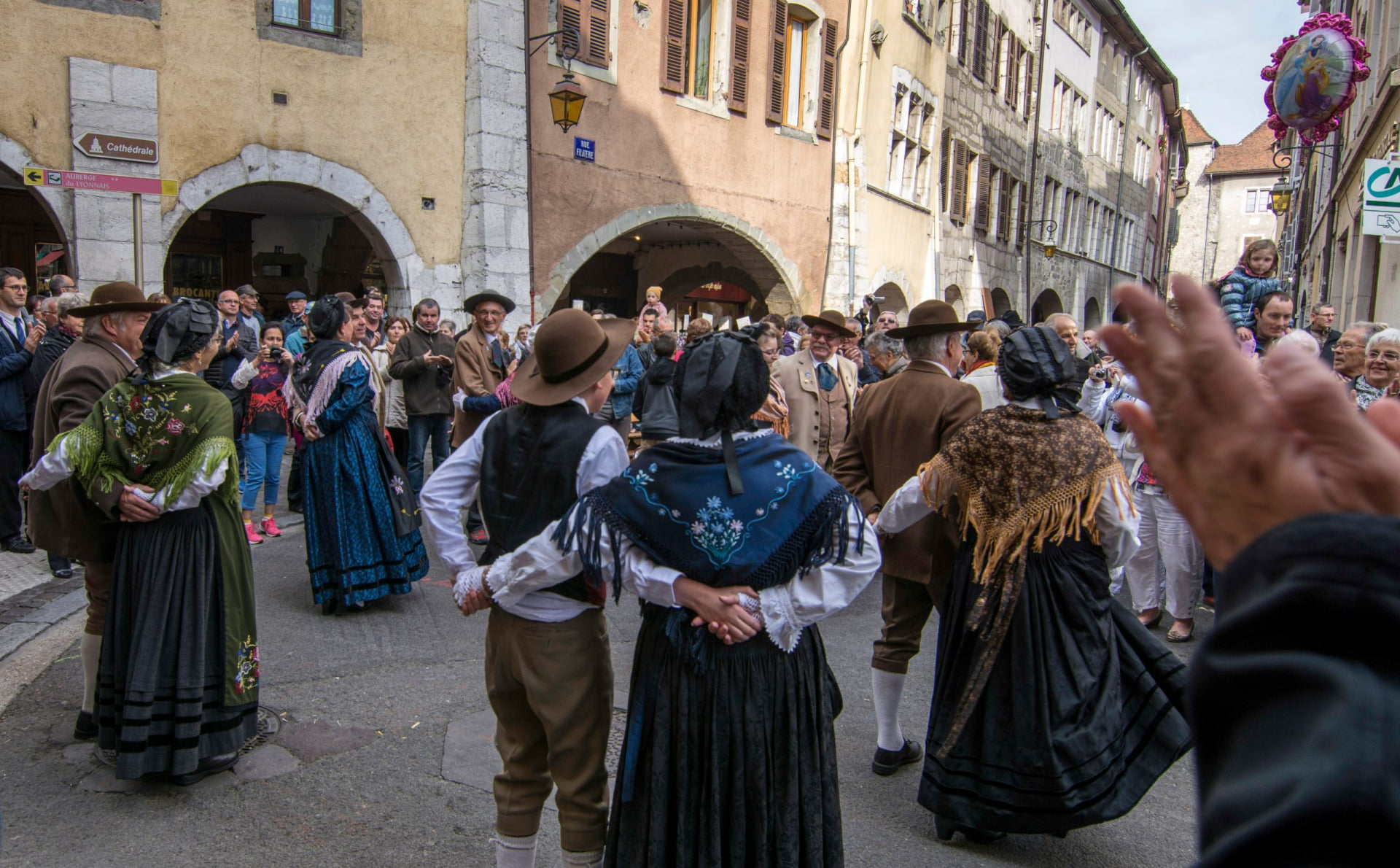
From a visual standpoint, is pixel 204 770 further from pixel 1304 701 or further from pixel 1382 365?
pixel 1382 365

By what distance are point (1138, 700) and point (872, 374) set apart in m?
6.74

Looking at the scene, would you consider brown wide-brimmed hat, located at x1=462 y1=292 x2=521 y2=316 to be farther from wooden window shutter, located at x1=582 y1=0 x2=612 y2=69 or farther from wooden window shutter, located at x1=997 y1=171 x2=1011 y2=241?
wooden window shutter, located at x1=997 y1=171 x2=1011 y2=241

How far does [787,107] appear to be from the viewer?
16.2 metres

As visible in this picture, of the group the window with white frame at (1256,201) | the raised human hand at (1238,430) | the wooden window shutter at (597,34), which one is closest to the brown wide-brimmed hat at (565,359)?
the raised human hand at (1238,430)

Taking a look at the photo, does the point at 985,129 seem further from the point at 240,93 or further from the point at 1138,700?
the point at 1138,700

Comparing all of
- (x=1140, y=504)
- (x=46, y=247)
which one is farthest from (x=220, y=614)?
(x=46, y=247)

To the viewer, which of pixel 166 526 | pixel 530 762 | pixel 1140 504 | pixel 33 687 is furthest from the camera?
pixel 1140 504

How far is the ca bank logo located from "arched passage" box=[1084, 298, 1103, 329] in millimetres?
29943

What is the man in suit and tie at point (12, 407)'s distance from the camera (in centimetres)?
683

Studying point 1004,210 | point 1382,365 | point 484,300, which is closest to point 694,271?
point 1004,210

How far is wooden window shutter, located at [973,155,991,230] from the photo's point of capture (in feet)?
77.6

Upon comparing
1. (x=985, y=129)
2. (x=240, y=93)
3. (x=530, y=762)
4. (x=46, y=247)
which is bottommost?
(x=530, y=762)

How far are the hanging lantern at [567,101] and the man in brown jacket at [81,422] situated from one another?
8.19 m

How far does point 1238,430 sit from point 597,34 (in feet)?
44.1
